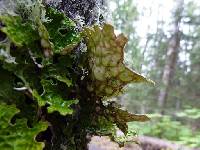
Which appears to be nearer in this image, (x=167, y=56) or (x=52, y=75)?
(x=52, y=75)

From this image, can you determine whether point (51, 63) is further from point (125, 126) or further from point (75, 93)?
point (125, 126)

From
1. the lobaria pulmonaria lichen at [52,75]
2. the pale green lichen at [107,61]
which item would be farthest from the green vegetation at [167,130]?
the pale green lichen at [107,61]

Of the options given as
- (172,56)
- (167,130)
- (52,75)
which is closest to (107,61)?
(52,75)

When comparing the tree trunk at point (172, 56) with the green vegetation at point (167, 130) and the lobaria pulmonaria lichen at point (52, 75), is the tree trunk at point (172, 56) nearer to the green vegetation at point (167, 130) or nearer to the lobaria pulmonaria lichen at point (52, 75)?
the green vegetation at point (167, 130)

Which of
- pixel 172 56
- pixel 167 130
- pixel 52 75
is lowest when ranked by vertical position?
pixel 52 75

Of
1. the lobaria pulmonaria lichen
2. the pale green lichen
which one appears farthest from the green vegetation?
the pale green lichen

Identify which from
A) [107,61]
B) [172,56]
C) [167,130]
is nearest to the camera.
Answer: [107,61]

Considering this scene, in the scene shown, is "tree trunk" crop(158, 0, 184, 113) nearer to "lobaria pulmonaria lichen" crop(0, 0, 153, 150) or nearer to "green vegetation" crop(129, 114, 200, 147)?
"green vegetation" crop(129, 114, 200, 147)

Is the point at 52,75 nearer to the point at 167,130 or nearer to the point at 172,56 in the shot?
the point at 167,130

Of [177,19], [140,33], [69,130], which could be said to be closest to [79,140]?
[69,130]
